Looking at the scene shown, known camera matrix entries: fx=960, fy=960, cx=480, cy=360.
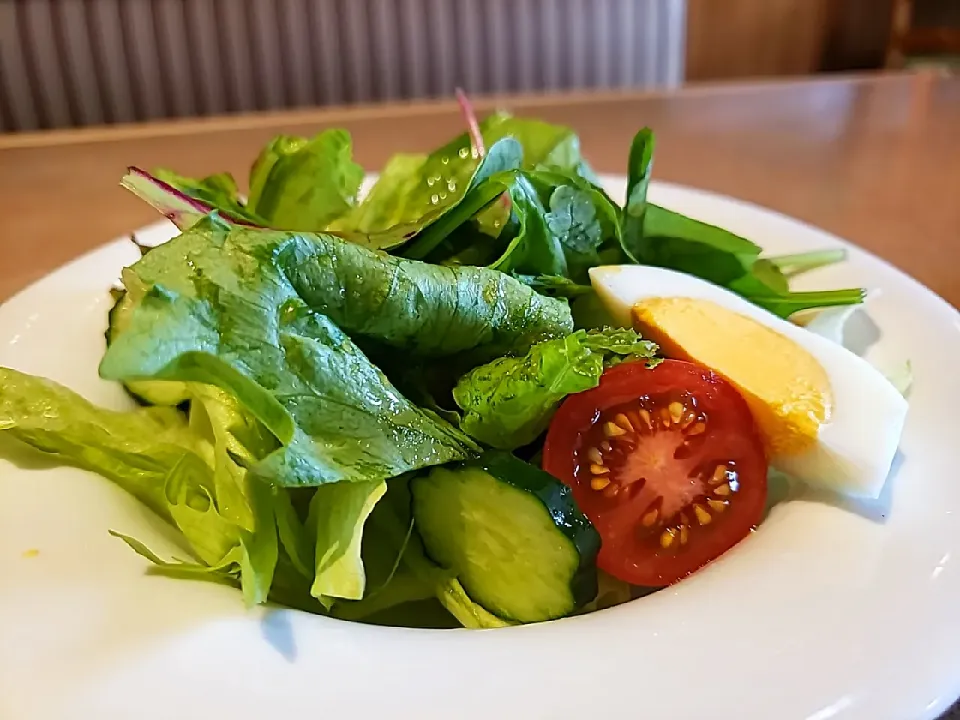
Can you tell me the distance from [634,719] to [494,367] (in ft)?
1.02

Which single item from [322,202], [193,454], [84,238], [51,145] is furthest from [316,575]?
[51,145]

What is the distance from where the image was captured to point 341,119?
6.99ft

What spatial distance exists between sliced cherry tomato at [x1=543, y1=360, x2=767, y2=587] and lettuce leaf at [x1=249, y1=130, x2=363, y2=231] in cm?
42

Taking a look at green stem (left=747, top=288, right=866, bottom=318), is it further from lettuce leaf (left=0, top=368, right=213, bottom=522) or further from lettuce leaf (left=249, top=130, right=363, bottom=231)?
lettuce leaf (left=0, top=368, right=213, bottom=522)

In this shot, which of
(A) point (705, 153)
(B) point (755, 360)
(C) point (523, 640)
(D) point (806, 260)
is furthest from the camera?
(A) point (705, 153)

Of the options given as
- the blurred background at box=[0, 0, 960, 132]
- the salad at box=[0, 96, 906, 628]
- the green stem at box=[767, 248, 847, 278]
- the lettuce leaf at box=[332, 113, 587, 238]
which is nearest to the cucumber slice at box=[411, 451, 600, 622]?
the salad at box=[0, 96, 906, 628]

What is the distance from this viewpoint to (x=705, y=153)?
1.96 m

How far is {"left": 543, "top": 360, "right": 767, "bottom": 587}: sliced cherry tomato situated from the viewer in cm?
76

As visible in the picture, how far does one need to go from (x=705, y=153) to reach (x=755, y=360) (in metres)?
1.23

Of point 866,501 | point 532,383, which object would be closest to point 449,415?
point 532,383

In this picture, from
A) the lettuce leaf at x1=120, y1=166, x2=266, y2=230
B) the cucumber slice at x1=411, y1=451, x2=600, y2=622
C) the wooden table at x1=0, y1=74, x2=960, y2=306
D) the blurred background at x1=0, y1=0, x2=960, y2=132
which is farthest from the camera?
the blurred background at x1=0, y1=0, x2=960, y2=132

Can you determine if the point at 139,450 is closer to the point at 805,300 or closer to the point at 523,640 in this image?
the point at 523,640

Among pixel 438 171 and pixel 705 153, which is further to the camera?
pixel 705 153

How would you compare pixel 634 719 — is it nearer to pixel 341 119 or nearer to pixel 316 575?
pixel 316 575
